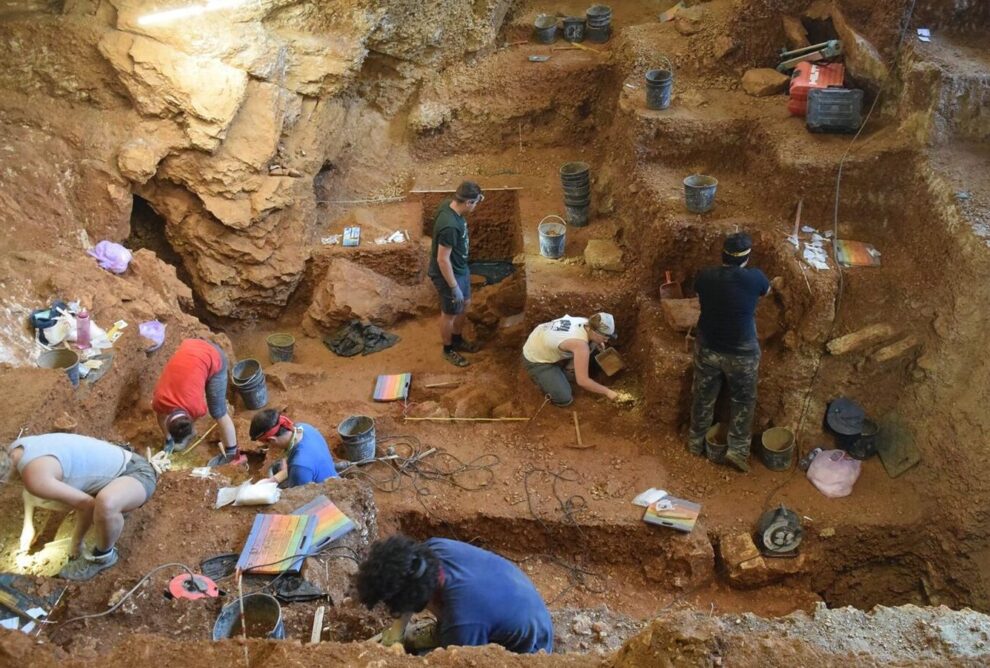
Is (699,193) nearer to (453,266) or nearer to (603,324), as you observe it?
(603,324)

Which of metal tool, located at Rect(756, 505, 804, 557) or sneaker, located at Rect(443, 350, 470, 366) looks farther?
sneaker, located at Rect(443, 350, 470, 366)

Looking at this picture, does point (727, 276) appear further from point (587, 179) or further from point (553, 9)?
point (553, 9)

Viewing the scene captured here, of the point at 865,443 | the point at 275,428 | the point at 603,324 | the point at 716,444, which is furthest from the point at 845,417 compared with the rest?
the point at 275,428

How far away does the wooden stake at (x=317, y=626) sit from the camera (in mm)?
4177

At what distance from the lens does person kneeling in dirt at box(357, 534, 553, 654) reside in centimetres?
367

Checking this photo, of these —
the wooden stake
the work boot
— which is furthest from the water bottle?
the work boot

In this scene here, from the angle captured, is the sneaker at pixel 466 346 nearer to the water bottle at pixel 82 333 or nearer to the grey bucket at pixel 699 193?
the grey bucket at pixel 699 193

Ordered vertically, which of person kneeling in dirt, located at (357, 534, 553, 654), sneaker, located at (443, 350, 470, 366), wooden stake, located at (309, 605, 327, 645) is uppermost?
person kneeling in dirt, located at (357, 534, 553, 654)

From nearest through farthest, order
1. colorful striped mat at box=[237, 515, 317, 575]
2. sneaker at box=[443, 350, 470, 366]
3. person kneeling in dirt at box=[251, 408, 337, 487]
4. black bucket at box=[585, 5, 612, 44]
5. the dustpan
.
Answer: colorful striped mat at box=[237, 515, 317, 575]
person kneeling in dirt at box=[251, 408, 337, 487]
the dustpan
sneaker at box=[443, 350, 470, 366]
black bucket at box=[585, 5, 612, 44]

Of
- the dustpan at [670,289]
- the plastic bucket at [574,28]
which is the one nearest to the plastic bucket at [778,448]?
the dustpan at [670,289]

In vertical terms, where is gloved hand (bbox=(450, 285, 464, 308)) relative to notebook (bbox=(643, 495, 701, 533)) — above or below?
above

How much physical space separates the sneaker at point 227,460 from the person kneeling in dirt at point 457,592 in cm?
289

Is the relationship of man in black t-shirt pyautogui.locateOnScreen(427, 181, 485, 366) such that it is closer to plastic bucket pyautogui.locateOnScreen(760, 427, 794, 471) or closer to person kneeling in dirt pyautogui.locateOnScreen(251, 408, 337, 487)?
person kneeling in dirt pyautogui.locateOnScreen(251, 408, 337, 487)

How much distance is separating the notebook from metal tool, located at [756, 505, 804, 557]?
0.51 metres
